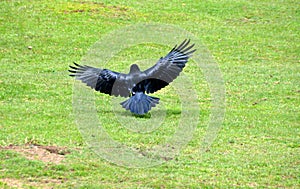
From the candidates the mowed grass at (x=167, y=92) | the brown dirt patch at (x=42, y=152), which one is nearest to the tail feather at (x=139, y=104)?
the mowed grass at (x=167, y=92)

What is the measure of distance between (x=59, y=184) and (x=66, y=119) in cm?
375

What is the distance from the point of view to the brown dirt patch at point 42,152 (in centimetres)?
1107

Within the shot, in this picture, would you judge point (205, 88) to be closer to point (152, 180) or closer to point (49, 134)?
point (49, 134)

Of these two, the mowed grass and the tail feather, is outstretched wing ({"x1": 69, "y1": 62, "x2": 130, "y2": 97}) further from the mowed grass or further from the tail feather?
the mowed grass

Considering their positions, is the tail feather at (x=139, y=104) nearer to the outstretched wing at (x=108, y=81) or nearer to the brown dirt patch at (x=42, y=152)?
the outstretched wing at (x=108, y=81)

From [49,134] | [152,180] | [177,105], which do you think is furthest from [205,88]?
[152,180]

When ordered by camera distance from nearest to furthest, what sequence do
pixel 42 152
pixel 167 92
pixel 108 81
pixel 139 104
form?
pixel 42 152, pixel 139 104, pixel 108 81, pixel 167 92

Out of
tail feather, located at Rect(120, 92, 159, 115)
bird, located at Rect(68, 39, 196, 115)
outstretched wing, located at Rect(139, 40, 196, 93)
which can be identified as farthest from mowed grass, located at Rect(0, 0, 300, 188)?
outstretched wing, located at Rect(139, 40, 196, 93)

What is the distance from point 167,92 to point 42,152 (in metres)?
6.11

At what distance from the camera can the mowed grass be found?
10734 mm

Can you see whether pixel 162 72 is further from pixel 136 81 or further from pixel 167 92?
pixel 167 92

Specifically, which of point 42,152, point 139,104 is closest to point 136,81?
point 139,104

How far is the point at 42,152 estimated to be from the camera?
11.4 metres

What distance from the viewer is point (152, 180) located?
10453mm
